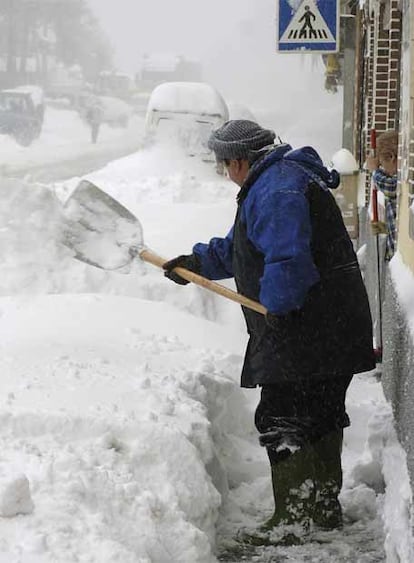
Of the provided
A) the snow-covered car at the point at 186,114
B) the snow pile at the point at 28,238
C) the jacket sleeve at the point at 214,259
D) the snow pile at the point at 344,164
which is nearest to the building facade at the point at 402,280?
the jacket sleeve at the point at 214,259

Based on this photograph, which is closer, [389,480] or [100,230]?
[389,480]

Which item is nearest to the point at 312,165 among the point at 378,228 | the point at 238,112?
the point at 378,228

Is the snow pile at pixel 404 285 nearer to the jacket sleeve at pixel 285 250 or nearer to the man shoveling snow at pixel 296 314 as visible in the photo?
the man shoveling snow at pixel 296 314

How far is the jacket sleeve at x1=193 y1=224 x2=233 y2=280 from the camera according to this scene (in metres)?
4.30

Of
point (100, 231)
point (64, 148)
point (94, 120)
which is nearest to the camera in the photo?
point (100, 231)

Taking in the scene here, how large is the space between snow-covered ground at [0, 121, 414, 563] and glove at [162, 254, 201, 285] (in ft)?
1.57

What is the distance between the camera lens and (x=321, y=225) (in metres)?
3.76

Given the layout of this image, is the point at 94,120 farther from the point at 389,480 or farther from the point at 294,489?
the point at 389,480

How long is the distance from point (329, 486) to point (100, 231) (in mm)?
1947

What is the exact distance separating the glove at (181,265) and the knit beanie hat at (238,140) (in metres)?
0.62

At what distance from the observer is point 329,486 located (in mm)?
4090

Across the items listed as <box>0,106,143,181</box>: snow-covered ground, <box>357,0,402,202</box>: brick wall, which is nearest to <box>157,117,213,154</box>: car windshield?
<box>0,106,143,181</box>: snow-covered ground

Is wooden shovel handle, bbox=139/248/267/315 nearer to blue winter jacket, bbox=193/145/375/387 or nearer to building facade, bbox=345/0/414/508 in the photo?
blue winter jacket, bbox=193/145/375/387

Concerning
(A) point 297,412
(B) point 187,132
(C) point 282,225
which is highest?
(C) point 282,225
